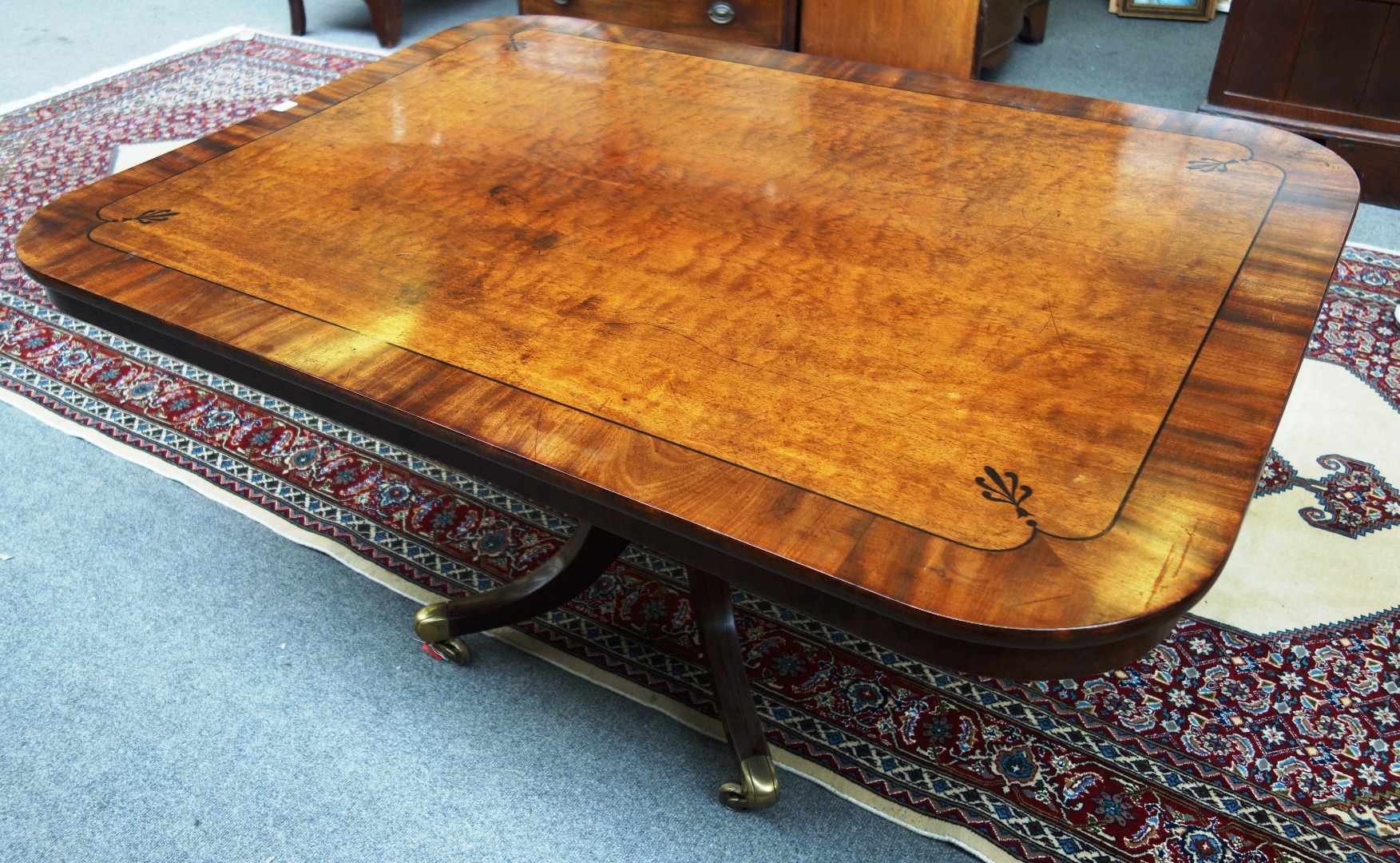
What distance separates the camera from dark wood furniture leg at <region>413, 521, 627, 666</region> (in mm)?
1354

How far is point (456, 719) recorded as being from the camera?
134cm

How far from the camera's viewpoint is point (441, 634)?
55.1 inches

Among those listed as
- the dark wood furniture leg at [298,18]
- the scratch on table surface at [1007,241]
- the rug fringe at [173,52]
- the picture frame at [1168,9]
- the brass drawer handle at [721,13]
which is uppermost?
the scratch on table surface at [1007,241]

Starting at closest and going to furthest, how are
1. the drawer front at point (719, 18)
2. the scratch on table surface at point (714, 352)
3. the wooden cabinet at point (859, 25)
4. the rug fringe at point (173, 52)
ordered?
the scratch on table surface at point (714, 352) → the wooden cabinet at point (859, 25) → the drawer front at point (719, 18) → the rug fringe at point (173, 52)

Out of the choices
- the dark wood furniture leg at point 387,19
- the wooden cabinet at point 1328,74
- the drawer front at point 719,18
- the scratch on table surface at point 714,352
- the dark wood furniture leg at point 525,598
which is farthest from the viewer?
the dark wood furniture leg at point 387,19

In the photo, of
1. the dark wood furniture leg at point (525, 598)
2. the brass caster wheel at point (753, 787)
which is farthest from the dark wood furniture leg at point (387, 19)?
the brass caster wheel at point (753, 787)

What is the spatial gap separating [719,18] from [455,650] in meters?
2.09

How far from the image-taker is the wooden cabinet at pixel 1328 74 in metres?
2.29

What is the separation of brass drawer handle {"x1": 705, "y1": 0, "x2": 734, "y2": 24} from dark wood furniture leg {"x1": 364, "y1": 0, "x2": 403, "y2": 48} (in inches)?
41.8

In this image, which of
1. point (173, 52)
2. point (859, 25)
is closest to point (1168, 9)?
point (859, 25)

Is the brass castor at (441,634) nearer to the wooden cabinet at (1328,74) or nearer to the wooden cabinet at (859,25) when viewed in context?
the wooden cabinet at (859,25)

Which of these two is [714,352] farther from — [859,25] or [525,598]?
[859,25]

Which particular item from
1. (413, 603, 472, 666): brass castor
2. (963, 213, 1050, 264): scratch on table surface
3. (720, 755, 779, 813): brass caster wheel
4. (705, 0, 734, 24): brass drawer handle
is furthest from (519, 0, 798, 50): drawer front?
(720, 755, 779, 813): brass caster wheel

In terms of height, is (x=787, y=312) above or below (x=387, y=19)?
above
